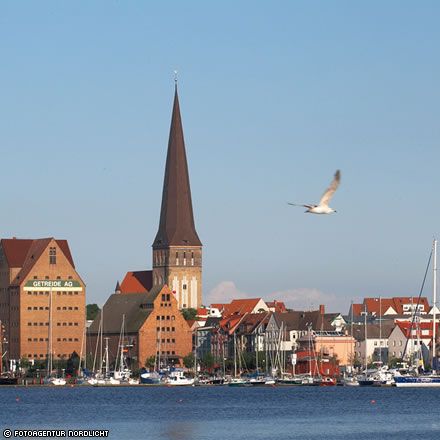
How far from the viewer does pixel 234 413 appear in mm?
107688

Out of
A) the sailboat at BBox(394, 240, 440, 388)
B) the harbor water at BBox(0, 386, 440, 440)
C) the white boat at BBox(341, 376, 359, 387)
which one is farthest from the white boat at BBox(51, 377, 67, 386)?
the sailboat at BBox(394, 240, 440, 388)

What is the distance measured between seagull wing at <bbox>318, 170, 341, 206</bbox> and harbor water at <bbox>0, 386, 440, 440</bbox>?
94.7ft

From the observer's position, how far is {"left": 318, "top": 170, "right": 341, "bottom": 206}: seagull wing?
5772 cm

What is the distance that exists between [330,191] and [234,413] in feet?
168

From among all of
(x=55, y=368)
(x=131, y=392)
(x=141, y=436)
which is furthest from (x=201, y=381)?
(x=141, y=436)

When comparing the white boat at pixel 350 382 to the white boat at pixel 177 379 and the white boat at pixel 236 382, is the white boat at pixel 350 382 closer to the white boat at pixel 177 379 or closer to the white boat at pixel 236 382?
the white boat at pixel 236 382

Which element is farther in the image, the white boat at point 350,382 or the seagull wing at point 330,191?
the white boat at point 350,382

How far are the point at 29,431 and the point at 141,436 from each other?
21.8 feet

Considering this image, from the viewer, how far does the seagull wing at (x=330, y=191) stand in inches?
2273

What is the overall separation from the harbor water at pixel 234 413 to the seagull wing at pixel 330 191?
28867 mm

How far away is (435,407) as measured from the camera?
4525 inches

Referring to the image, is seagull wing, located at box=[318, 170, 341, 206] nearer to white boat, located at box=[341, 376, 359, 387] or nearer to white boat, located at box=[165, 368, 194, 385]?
white boat, located at box=[341, 376, 359, 387]

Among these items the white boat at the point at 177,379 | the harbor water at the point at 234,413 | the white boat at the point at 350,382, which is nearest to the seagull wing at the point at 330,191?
the harbor water at the point at 234,413

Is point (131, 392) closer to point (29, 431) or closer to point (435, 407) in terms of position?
point (435, 407)
